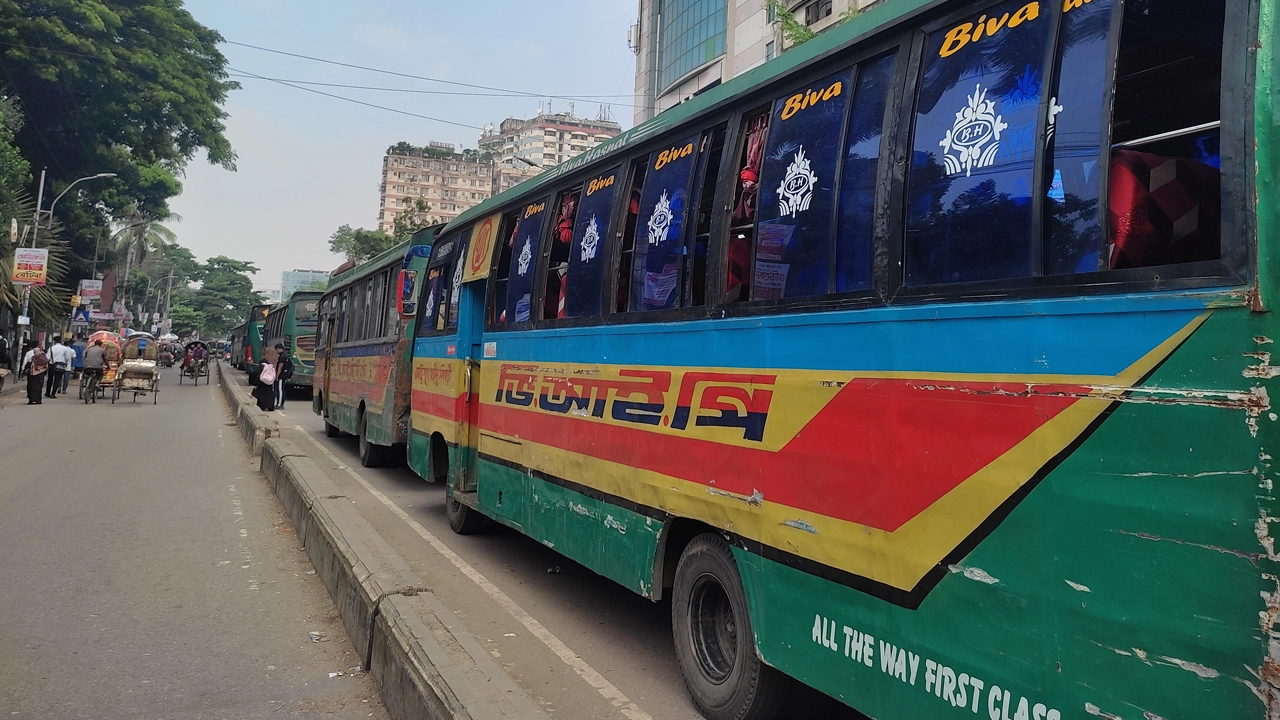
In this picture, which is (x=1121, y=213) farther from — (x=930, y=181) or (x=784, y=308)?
(x=784, y=308)

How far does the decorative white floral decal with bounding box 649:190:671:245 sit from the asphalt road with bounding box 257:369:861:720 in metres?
2.43

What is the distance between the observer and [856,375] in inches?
123

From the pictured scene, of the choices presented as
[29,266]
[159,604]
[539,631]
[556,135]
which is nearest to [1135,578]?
[539,631]

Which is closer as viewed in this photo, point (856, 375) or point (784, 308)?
point (856, 375)

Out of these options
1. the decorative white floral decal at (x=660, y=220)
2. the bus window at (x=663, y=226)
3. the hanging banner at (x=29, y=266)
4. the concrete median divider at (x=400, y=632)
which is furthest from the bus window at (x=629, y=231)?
the hanging banner at (x=29, y=266)

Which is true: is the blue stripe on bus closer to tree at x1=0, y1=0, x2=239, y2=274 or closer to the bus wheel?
the bus wheel

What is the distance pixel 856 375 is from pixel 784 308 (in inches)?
22.7

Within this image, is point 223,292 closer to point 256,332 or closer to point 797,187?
point 256,332

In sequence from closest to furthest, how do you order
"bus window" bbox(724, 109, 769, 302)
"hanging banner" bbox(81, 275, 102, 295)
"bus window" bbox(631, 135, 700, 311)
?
"bus window" bbox(724, 109, 769, 302) < "bus window" bbox(631, 135, 700, 311) < "hanging banner" bbox(81, 275, 102, 295)

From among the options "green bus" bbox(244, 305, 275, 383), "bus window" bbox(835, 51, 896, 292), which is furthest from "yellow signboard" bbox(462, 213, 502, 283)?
"green bus" bbox(244, 305, 275, 383)

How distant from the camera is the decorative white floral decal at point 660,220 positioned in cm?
474

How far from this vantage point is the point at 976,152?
111 inches

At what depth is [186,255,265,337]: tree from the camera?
368ft

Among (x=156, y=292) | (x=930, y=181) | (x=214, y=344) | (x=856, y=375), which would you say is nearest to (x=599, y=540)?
(x=856, y=375)
